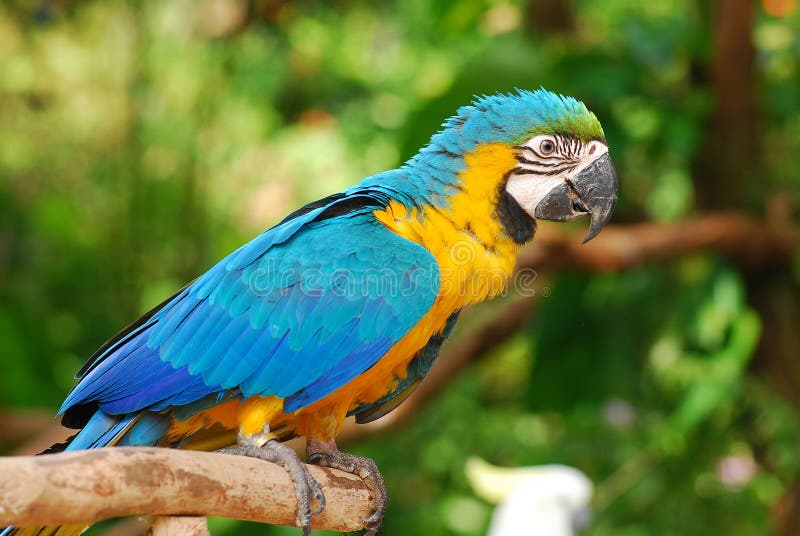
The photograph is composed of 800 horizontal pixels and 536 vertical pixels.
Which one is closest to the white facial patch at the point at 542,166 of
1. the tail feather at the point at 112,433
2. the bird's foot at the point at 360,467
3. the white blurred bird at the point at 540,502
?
the bird's foot at the point at 360,467

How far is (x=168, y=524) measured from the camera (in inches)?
55.0

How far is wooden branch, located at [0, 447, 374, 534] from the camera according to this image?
105 cm

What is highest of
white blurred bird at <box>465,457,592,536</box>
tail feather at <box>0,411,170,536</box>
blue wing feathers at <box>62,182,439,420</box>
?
blue wing feathers at <box>62,182,439,420</box>

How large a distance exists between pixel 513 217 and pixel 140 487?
806 millimetres

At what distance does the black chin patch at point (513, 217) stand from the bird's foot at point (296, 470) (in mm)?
549

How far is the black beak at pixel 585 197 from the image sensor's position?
5.33ft

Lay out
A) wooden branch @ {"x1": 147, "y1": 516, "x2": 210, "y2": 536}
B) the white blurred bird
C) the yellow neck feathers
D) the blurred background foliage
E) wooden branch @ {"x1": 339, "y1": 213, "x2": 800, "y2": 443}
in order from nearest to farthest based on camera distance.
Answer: wooden branch @ {"x1": 147, "y1": 516, "x2": 210, "y2": 536} → the yellow neck feathers → the white blurred bird → wooden branch @ {"x1": 339, "y1": 213, "x2": 800, "y2": 443} → the blurred background foliage

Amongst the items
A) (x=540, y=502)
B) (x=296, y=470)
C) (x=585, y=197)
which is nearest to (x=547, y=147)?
(x=585, y=197)

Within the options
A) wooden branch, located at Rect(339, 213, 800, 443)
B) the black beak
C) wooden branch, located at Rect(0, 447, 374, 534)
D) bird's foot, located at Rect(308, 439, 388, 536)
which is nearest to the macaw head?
the black beak

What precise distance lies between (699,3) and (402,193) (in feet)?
9.32

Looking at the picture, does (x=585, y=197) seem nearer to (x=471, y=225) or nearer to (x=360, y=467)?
(x=471, y=225)

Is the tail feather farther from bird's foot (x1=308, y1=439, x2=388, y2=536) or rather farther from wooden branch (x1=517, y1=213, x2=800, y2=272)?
wooden branch (x1=517, y1=213, x2=800, y2=272)

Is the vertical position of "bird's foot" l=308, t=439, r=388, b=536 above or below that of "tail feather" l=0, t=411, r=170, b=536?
below

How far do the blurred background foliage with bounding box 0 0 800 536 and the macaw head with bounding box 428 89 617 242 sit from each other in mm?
1718
